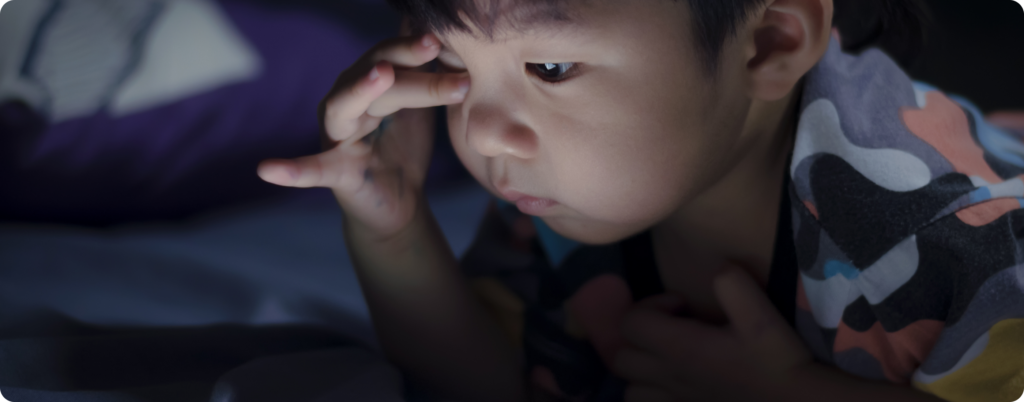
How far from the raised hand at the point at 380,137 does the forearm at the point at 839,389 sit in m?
0.46

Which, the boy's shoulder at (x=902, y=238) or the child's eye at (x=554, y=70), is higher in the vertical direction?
the child's eye at (x=554, y=70)

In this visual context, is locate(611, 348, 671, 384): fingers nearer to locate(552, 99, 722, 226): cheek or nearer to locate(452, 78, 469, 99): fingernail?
locate(552, 99, 722, 226): cheek

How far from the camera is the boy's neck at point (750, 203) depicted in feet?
2.43

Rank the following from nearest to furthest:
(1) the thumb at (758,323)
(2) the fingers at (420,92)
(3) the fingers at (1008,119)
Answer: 1. (2) the fingers at (420,92)
2. (1) the thumb at (758,323)
3. (3) the fingers at (1008,119)

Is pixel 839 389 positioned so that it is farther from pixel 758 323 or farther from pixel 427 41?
pixel 427 41

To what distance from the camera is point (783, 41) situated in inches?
25.2

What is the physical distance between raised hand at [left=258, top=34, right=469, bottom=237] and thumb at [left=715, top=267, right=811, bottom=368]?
14.4 inches

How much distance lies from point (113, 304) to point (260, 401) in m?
0.37

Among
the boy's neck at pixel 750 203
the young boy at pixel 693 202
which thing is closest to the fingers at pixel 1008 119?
the young boy at pixel 693 202

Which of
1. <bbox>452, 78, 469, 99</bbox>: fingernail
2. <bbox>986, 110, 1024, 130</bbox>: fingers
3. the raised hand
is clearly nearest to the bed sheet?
the raised hand

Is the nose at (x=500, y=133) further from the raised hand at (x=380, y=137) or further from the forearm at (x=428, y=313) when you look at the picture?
the forearm at (x=428, y=313)

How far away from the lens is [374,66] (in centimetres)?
64

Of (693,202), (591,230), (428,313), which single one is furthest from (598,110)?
(428,313)

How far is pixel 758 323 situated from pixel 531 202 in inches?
11.3
